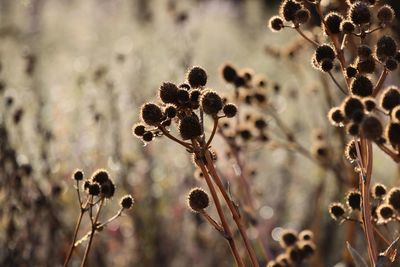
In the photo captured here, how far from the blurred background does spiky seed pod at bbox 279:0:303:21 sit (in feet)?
3.83

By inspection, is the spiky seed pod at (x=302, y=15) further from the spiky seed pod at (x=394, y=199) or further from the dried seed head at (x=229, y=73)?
the dried seed head at (x=229, y=73)

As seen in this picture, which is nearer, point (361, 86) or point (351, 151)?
point (361, 86)

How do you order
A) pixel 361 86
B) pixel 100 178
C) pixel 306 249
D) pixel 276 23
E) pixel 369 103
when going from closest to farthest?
1. pixel 369 103
2. pixel 361 86
3. pixel 100 178
4. pixel 276 23
5. pixel 306 249

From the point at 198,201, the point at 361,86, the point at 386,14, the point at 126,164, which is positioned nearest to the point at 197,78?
the point at 198,201

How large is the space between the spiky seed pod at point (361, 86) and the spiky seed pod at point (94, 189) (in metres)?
0.77

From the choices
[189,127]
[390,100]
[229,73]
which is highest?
[229,73]

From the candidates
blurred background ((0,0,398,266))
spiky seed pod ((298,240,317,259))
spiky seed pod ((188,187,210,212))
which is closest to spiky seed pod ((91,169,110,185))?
spiky seed pod ((188,187,210,212))

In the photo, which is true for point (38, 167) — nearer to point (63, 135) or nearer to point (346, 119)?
point (63, 135)

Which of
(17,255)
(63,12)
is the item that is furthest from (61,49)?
(17,255)

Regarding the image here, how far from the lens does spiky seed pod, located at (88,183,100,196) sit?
2.01 meters

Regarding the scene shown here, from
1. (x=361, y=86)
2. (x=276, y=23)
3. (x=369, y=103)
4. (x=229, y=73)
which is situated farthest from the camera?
(x=229, y=73)

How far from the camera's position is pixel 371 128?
5.02 feet

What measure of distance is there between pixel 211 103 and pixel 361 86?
1.29ft

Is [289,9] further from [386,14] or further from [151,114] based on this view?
[151,114]
